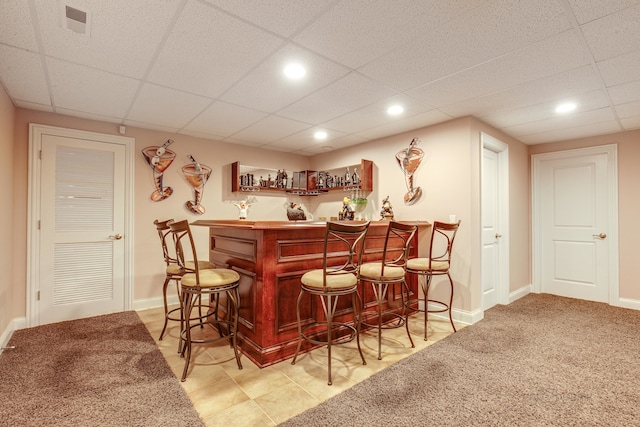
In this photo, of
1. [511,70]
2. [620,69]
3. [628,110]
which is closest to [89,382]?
[511,70]

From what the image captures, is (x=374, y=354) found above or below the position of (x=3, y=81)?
below

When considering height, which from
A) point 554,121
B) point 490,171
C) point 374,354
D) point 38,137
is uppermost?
point 554,121

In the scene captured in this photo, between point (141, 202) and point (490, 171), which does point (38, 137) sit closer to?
point (141, 202)

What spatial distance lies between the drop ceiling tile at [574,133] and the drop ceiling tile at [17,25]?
551cm

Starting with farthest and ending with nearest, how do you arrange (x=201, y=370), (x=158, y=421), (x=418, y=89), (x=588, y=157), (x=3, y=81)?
(x=588, y=157), (x=418, y=89), (x=3, y=81), (x=201, y=370), (x=158, y=421)

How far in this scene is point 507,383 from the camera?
2262mm

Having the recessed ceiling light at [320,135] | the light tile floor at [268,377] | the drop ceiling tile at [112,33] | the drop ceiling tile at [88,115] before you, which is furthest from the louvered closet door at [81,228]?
the recessed ceiling light at [320,135]

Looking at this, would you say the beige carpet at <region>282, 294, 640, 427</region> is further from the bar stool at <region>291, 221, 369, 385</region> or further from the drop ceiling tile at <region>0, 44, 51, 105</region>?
the drop ceiling tile at <region>0, 44, 51, 105</region>

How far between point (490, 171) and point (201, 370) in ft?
14.0

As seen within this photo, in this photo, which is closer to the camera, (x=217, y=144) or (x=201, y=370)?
(x=201, y=370)

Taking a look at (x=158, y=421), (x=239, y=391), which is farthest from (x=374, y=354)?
(x=158, y=421)

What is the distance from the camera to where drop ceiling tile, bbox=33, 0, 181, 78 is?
5.81 ft

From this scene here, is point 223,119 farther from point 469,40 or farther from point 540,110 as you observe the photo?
point 540,110

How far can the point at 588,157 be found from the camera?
4578 millimetres
